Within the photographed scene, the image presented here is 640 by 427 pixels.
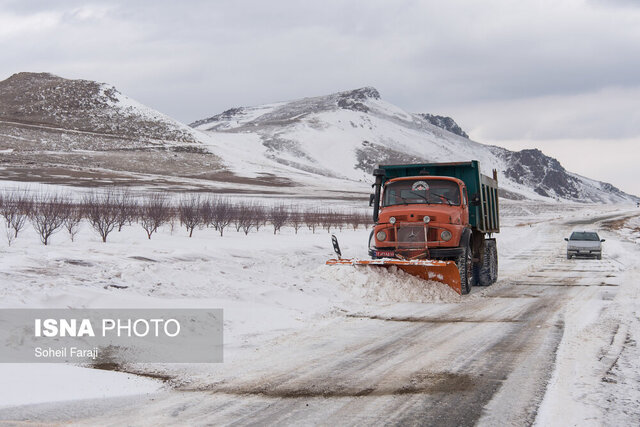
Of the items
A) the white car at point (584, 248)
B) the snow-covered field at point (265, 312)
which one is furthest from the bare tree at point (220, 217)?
the white car at point (584, 248)

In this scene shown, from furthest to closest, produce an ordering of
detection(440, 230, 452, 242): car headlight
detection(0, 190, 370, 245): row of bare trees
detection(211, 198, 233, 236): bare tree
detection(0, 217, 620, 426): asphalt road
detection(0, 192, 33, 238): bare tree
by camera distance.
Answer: detection(211, 198, 233, 236): bare tree → detection(0, 190, 370, 245): row of bare trees → detection(0, 192, 33, 238): bare tree → detection(440, 230, 452, 242): car headlight → detection(0, 217, 620, 426): asphalt road

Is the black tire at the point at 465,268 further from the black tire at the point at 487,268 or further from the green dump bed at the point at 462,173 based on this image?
the black tire at the point at 487,268

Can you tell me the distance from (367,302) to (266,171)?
108938 millimetres

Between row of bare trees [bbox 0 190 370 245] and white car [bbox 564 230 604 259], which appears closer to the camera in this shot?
row of bare trees [bbox 0 190 370 245]

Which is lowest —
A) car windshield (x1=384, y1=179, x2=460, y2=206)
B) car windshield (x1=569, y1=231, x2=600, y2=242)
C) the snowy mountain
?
car windshield (x1=569, y1=231, x2=600, y2=242)

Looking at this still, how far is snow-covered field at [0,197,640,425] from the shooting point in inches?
231

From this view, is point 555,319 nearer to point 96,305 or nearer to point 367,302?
point 367,302

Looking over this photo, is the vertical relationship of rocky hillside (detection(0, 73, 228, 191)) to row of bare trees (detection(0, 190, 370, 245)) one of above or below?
above

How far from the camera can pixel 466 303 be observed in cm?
1295

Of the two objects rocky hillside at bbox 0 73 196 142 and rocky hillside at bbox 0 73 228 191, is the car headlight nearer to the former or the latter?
rocky hillside at bbox 0 73 228 191

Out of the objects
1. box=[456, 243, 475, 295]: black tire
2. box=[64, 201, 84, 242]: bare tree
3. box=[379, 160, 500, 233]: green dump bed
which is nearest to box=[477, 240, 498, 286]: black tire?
box=[379, 160, 500, 233]: green dump bed

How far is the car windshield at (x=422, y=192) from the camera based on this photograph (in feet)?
48.4

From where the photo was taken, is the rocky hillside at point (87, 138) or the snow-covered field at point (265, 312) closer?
the snow-covered field at point (265, 312)

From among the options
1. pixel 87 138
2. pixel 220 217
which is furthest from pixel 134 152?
pixel 220 217
